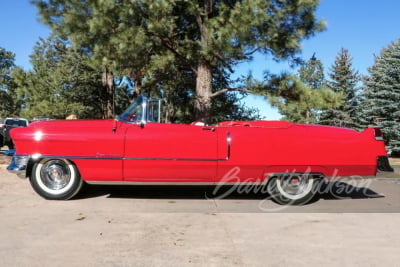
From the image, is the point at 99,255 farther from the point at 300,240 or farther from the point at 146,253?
the point at 300,240

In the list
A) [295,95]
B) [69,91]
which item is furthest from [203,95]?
[69,91]

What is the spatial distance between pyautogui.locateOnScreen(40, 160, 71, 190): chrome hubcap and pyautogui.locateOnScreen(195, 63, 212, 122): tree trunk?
17.9 ft

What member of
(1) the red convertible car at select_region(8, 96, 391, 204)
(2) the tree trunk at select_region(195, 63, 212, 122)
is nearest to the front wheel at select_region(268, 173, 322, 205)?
(1) the red convertible car at select_region(8, 96, 391, 204)

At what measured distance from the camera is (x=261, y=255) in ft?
9.59

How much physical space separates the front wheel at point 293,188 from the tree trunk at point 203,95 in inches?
203

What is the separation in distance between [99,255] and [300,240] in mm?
1873

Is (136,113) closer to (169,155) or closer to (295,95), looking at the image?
(169,155)

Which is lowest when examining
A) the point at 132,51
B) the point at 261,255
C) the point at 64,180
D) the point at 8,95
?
the point at 261,255

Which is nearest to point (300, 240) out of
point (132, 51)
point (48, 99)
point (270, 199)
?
point (270, 199)

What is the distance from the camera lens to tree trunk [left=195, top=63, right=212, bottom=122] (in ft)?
32.0

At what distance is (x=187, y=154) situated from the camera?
15.0 ft

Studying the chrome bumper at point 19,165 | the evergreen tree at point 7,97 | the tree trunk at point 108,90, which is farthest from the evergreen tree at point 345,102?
the evergreen tree at point 7,97

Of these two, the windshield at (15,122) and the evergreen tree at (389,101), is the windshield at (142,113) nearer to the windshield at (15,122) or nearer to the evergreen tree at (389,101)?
the windshield at (15,122)

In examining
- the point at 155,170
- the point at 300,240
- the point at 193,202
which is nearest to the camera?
the point at 300,240
